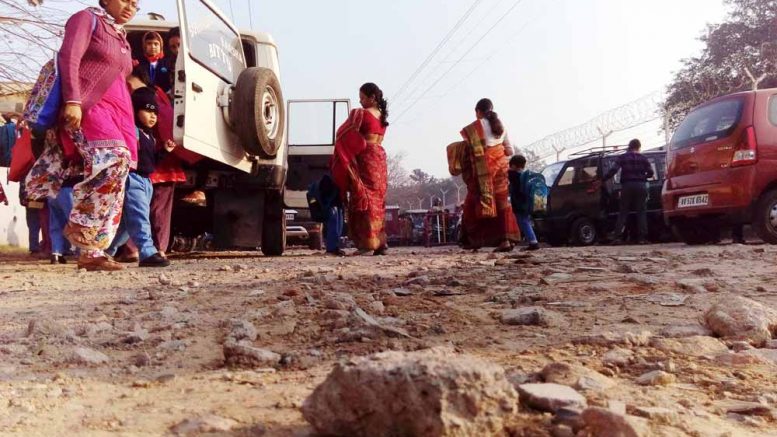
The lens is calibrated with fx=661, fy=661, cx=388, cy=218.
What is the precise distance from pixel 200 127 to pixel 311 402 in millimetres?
3971

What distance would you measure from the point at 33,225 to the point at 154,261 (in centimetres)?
368

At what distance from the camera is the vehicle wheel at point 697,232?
745 centimetres

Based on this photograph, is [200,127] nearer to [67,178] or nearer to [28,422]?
[67,178]

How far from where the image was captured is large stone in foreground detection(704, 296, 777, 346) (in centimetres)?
212

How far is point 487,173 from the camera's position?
22.2 feet

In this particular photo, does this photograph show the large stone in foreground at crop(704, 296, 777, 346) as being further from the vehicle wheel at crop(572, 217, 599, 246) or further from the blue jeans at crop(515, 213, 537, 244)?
the vehicle wheel at crop(572, 217, 599, 246)

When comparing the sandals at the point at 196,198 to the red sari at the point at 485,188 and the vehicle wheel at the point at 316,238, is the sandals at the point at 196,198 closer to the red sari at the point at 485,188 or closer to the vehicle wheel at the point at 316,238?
the red sari at the point at 485,188

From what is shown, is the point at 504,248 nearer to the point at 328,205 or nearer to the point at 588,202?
the point at 328,205

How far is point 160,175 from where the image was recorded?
16.8ft

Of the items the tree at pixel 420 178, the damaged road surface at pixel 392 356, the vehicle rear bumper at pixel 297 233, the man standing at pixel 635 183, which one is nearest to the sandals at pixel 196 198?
the damaged road surface at pixel 392 356

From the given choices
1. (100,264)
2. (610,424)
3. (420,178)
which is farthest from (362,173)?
(420,178)

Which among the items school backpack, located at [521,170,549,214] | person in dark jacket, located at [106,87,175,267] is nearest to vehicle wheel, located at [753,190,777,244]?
school backpack, located at [521,170,549,214]

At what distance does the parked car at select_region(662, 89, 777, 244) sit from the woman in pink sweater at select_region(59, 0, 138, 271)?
5.47 meters

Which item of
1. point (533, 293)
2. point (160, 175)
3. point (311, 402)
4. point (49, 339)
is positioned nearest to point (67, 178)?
point (160, 175)
